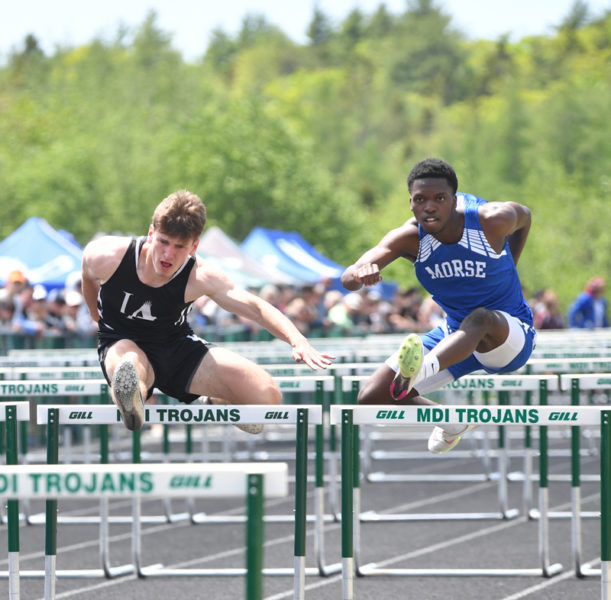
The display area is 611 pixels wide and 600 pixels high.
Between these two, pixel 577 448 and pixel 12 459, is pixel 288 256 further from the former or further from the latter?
pixel 12 459

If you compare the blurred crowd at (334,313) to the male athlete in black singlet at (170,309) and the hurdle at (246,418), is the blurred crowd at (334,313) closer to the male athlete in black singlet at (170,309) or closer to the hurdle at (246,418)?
the male athlete in black singlet at (170,309)

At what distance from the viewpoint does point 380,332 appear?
1878cm

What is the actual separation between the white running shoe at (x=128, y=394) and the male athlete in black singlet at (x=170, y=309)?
5.0 inches

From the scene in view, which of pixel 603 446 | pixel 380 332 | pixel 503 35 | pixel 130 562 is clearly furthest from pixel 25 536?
pixel 503 35

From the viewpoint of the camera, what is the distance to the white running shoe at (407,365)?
567 cm

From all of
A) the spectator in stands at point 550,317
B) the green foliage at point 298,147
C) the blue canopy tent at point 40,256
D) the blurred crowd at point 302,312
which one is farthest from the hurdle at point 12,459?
the green foliage at point 298,147

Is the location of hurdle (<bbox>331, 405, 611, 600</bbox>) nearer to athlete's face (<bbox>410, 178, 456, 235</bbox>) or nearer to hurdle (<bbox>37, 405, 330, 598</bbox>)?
hurdle (<bbox>37, 405, 330, 598</bbox>)

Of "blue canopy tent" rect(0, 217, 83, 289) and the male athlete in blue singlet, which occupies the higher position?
"blue canopy tent" rect(0, 217, 83, 289)

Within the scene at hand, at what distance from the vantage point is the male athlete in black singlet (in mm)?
5527

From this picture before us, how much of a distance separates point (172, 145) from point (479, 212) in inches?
1739

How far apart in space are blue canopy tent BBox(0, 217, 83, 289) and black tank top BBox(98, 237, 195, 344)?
11.6 metres

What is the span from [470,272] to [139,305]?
5.58 feet

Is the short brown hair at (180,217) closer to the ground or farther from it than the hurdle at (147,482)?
farther from it

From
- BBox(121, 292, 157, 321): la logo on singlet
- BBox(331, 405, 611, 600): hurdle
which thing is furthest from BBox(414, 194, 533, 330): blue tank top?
BBox(121, 292, 157, 321): la logo on singlet
